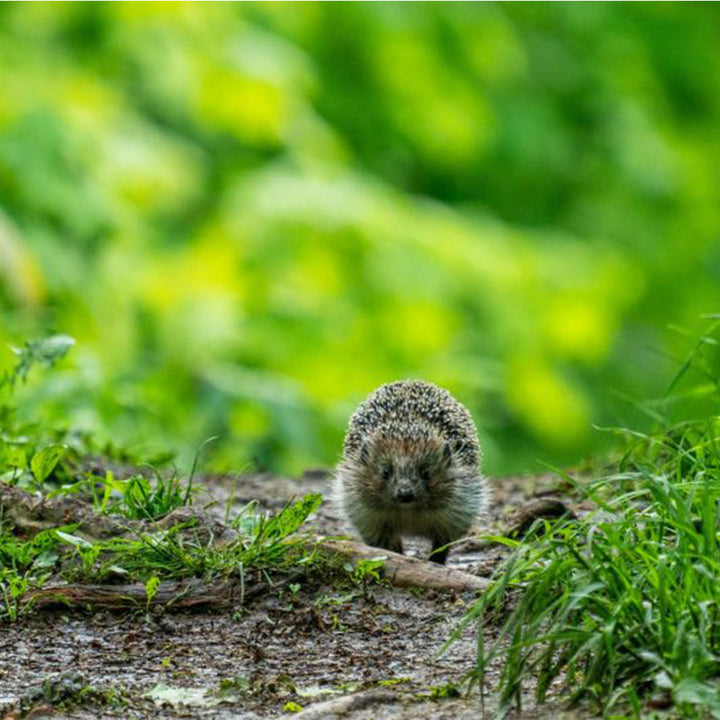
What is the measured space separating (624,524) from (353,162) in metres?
13.9

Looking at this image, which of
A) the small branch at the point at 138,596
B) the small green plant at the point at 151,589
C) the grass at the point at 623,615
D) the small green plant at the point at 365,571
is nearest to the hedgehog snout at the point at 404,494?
the small green plant at the point at 365,571

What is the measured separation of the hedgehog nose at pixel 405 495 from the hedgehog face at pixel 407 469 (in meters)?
0.01

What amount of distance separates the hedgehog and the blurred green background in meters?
2.60

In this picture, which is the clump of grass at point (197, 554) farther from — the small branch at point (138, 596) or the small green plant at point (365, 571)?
the small green plant at point (365, 571)

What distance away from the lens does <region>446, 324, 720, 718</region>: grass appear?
4.04m

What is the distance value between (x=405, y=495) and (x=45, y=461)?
148 centimetres

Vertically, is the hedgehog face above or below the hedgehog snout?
above

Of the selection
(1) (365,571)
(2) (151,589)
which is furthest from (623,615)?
(2) (151,589)

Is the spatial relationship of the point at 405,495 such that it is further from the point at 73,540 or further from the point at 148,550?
the point at 73,540

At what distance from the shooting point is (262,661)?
4.98m

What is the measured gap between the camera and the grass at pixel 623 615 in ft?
13.2

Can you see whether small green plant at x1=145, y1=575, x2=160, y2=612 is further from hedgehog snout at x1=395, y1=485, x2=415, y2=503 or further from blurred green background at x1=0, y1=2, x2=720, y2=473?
blurred green background at x1=0, y1=2, x2=720, y2=473

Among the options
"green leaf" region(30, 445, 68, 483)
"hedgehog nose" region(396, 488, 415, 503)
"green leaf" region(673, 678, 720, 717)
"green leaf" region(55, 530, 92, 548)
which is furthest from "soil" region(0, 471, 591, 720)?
"hedgehog nose" region(396, 488, 415, 503)

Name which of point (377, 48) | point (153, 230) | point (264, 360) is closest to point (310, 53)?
point (377, 48)
